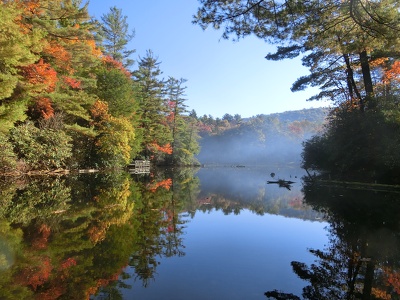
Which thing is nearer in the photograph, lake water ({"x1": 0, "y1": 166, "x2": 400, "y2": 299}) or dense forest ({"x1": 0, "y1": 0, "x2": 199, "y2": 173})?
lake water ({"x1": 0, "y1": 166, "x2": 400, "y2": 299})

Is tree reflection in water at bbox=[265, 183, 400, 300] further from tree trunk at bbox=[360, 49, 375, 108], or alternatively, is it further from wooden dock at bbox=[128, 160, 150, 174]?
wooden dock at bbox=[128, 160, 150, 174]

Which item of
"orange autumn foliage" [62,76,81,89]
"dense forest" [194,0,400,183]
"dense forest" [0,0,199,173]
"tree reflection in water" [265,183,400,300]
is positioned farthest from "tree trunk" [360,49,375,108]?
"orange autumn foliage" [62,76,81,89]

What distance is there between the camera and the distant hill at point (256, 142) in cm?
10319

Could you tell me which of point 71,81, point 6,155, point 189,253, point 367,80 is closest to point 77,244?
point 189,253

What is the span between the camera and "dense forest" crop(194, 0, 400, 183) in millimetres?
8461

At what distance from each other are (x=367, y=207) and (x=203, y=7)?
30.4 feet

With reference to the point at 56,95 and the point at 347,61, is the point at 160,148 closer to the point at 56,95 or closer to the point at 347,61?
the point at 56,95

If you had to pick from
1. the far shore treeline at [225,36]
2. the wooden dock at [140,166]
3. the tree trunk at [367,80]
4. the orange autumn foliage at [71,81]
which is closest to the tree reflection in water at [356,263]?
the far shore treeline at [225,36]

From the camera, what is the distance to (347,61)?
22.1m

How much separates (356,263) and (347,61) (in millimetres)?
20400

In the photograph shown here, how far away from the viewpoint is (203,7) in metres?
8.33

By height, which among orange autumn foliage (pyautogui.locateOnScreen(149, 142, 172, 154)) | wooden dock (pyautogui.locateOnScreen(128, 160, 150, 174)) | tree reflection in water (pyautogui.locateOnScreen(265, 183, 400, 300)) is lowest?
tree reflection in water (pyautogui.locateOnScreen(265, 183, 400, 300))

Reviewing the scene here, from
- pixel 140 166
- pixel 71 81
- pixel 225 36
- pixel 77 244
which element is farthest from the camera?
pixel 140 166

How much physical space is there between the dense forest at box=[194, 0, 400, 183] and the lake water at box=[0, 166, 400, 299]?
18.6 feet
